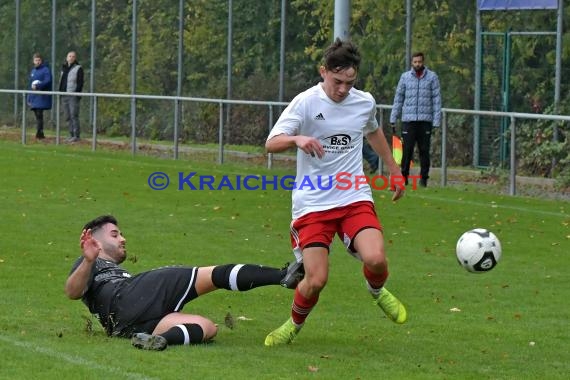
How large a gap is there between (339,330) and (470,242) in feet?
3.57

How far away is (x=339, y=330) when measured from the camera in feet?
32.2

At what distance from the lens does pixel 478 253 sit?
9.91 m

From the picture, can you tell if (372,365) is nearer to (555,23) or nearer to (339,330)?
(339,330)

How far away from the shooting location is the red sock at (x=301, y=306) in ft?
29.6

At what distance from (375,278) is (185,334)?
→ 1250 millimetres

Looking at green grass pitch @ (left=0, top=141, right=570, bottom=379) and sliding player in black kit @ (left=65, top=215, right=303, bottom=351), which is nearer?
green grass pitch @ (left=0, top=141, right=570, bottom=379)

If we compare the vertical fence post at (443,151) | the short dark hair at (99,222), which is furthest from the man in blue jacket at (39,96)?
the short dark hair at (99,222)

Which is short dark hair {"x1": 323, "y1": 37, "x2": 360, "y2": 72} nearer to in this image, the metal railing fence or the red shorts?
the red shorts

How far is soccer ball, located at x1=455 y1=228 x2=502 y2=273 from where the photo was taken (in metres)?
9.91

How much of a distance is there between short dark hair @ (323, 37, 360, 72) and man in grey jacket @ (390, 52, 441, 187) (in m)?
11.7

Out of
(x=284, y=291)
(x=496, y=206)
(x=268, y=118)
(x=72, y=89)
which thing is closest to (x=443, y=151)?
(x=496, y=206)

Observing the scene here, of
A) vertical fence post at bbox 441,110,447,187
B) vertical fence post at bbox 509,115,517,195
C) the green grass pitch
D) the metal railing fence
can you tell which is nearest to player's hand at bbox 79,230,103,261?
the green grass pitch

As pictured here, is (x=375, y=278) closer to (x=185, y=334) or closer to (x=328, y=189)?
(x=328, y=189)

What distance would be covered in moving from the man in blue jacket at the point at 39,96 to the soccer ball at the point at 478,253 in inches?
839
